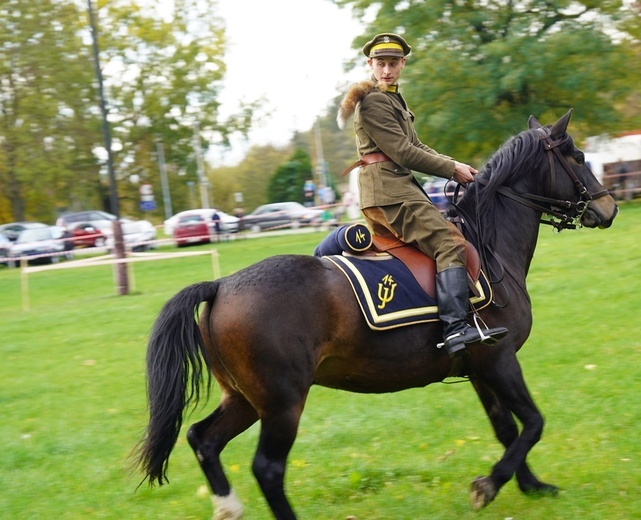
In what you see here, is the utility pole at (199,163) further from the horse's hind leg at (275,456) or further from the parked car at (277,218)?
the horse's hind leg at (275,456)

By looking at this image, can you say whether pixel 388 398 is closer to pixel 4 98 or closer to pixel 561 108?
pixel 561 108

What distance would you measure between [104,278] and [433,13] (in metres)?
15.7

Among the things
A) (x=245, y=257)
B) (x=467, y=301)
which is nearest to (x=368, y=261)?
(x=467, y=301)

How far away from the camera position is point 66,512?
6.48 metres

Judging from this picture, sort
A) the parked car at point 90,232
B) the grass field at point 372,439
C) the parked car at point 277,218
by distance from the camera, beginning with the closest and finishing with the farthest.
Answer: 1. the grass field at point 372,439
2. the parked car at point 90,232
3. the parked car at point 277,218

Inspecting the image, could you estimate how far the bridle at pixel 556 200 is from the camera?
257 inches

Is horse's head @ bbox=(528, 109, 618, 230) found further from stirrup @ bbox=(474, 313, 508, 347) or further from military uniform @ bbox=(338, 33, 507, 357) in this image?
stirrup @ bbox=(474, 313, 508, 347)

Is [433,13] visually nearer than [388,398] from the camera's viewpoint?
No

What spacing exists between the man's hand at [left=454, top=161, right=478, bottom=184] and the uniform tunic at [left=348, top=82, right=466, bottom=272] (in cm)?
12

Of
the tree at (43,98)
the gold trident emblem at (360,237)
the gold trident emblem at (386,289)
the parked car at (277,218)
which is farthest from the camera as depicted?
the tree at (43,98)

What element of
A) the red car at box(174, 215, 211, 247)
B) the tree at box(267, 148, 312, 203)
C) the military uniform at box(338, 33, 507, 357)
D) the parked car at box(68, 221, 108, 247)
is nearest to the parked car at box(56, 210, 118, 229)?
the parked car at box(68, 221, 108, 247)

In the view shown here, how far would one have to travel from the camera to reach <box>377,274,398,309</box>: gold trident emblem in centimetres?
570

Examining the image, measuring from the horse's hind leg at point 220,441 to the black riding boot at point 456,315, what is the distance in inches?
59.2

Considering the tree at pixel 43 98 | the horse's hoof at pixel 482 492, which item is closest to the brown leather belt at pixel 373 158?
the horse's hoof at pixel 482 492
